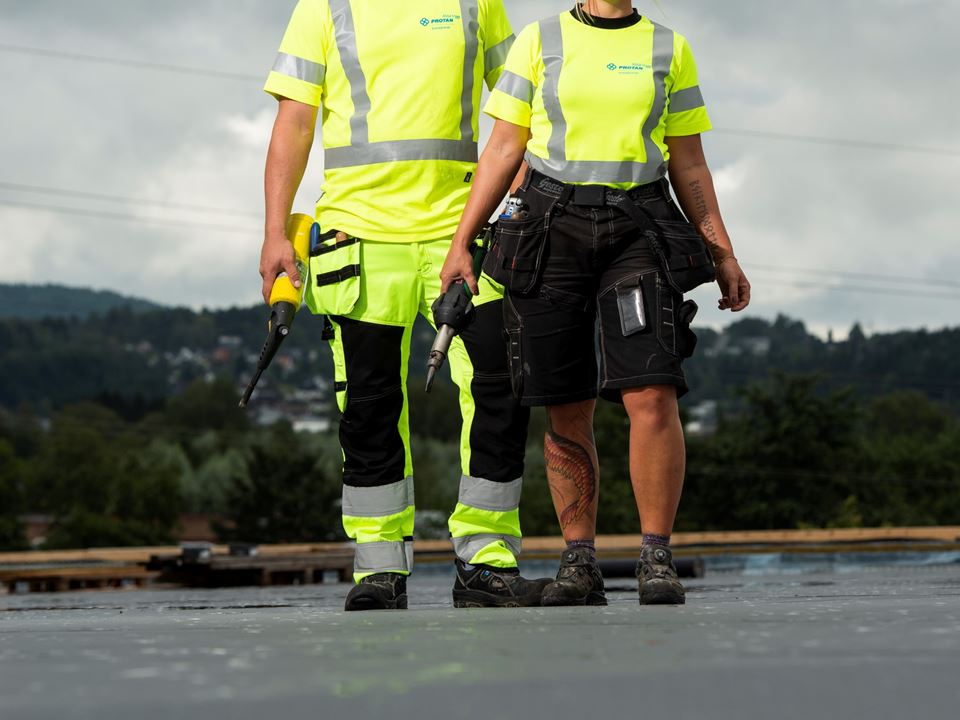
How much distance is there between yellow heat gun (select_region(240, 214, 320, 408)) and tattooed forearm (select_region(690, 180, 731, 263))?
1158 mm

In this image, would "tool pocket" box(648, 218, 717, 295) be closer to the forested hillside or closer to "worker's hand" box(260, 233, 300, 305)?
"worker's hand" box(260, 233, 300, 305)

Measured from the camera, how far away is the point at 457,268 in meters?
4.20

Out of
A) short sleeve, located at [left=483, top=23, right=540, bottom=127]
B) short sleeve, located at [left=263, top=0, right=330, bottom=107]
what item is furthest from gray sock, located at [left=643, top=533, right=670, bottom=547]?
short sleeve, located at [left=263, top=0, right=330, bottom=107]

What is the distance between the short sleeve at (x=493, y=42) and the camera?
464 centimetres

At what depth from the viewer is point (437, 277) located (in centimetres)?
445

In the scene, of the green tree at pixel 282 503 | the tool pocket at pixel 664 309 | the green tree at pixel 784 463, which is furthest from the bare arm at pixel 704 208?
the green tree at pixel 282 503

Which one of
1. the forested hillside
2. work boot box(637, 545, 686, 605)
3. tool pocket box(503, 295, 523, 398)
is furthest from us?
the forested hillside

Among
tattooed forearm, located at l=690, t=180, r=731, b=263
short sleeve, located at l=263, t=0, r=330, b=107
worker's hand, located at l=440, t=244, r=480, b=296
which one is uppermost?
short sleeve, located at l=263, t=0, r=330, b=107

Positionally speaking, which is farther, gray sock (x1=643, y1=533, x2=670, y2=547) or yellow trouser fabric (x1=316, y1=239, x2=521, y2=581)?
yellow trouser fabric (x1=316, y1=239, x2=521, y2=581)

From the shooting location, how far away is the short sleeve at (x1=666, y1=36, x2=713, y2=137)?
4305mm

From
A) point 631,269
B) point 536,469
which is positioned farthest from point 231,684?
point 536,469

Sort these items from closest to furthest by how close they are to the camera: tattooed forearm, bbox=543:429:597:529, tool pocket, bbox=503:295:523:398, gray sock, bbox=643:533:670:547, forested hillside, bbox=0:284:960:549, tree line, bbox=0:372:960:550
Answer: gray sock, bbox=643:533:670:547, tool pocket, bbox=503:295:523:398, tattooed forearm, bbox=543:429:597:529, tree line, bbox=0:372:960:550, forested hillside, bbox=0:284:960:549

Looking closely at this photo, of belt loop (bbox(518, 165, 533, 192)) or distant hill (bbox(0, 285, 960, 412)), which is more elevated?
distant hill (bbox(0, 285, 960, 412))

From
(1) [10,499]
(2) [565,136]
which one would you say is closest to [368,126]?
(2) [565,136]
